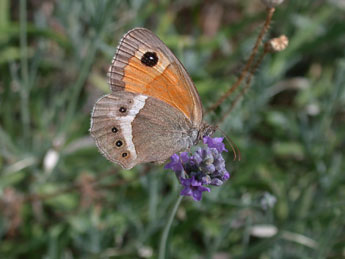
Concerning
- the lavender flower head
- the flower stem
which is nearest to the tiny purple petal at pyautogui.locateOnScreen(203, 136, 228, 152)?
the lavender flower head

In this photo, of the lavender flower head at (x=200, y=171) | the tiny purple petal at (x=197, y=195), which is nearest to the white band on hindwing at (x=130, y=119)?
the lavender flower head at (x=200, y=171)

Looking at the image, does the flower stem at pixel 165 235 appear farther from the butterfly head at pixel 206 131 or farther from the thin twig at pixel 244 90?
the thin twig at pixel 244 90

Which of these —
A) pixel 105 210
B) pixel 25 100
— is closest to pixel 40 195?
pixel 105 210

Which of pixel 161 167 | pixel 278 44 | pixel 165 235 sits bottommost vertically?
pixel 161 167

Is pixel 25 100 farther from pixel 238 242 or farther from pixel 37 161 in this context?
pixel 238 242

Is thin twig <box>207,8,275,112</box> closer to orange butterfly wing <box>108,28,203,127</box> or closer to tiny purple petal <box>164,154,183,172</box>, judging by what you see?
orange butterfly wing <box>108,28,203,127</box>

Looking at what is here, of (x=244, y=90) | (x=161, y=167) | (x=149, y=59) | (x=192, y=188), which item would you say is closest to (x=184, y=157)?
(x=192, y=188)

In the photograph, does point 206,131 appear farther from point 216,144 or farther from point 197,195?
point 197,195
